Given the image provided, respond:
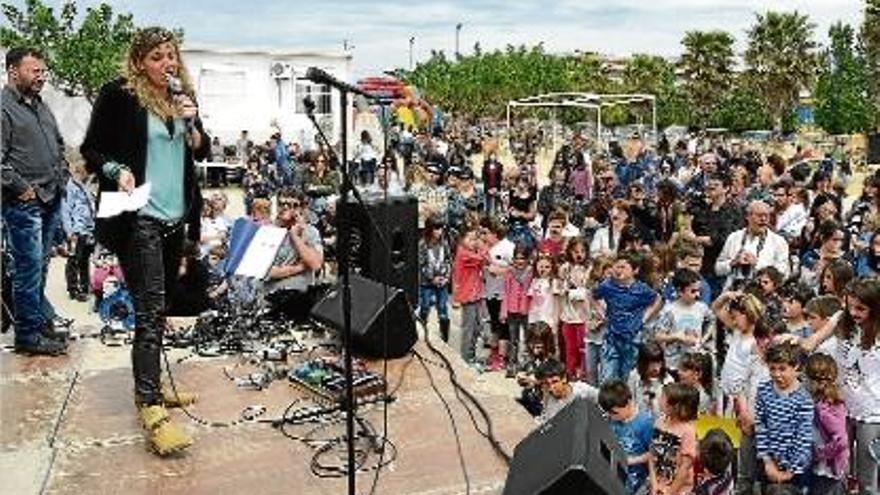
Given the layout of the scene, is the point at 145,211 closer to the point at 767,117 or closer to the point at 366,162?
the point at 366,162

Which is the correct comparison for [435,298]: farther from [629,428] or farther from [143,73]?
[143,73]

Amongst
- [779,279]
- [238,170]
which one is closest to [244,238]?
[779,279]

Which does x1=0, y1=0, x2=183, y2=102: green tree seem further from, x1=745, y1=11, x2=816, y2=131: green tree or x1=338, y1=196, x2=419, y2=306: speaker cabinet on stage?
x1=745, y1=11, x2=816, y2=131: green tree

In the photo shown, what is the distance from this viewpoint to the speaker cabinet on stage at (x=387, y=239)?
5582mm

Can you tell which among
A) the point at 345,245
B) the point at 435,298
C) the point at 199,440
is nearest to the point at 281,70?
the point at 435,298

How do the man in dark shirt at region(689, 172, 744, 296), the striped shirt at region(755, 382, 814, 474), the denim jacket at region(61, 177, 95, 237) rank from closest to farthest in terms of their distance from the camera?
the striped shirt at region(755, 382, 814, 474), the man in dark shirt at region(689, 172, 744, 296), the denim jacket at region(61, 177, 95, 237)

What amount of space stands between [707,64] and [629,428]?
54.7 metres

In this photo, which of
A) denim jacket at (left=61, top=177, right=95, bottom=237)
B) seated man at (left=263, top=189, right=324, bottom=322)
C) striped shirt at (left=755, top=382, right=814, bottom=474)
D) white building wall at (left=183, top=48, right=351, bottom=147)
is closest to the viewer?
striped shirt at (left=755, top=382, right=814, bottom=474)

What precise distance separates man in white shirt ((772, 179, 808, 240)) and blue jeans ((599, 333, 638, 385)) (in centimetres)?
251

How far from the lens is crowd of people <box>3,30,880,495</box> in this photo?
3.88 meters

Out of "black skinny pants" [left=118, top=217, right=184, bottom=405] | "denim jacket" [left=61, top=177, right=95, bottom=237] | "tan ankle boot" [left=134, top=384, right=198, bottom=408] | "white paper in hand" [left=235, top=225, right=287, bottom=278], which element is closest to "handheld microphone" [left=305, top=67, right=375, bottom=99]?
"black skinny pants" [left=118, top=217, right=184, bottom=405]

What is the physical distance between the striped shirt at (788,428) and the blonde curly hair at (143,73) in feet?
10.3

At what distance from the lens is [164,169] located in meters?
3.90

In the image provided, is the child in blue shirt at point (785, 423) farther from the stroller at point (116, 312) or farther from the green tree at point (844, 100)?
the green tree at point (844, 100)
